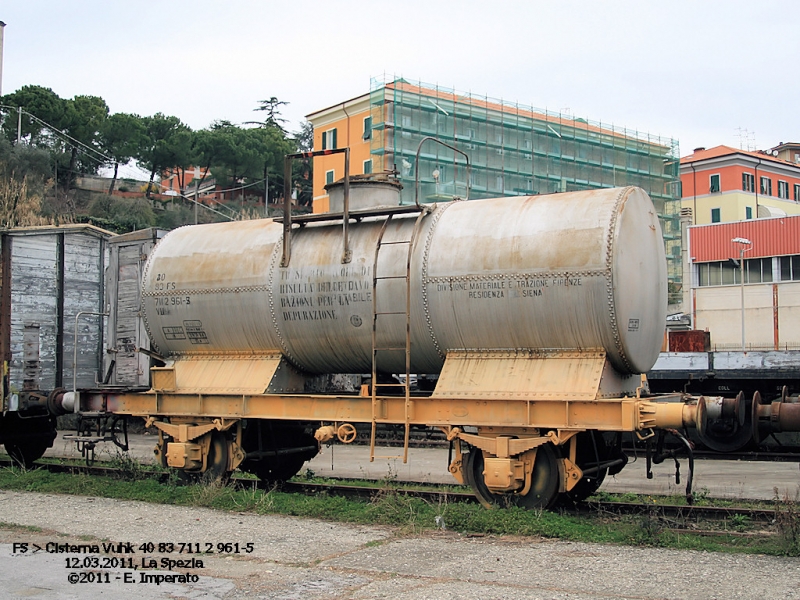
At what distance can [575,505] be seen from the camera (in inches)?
419

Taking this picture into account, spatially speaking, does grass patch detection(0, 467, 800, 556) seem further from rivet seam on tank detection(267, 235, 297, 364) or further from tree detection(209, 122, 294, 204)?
tree detection(209, 122, 294, 204)

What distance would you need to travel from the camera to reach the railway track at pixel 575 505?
9.94 m

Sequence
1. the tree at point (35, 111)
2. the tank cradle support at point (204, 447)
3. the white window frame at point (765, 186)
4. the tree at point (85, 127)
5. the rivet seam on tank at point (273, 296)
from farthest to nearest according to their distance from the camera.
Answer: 1. the white window frame at point (765, 186)
2. the tree at point (85, 127)
3. the tree at point (35, 111)
4. the tank cradle support at point (204, 447)
5. the rivet seam on tank at point (273, 296)

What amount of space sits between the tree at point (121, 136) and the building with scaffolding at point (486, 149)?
41.2ft

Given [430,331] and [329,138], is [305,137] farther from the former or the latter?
[430,331]

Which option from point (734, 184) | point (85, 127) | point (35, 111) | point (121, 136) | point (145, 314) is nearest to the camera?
point (145, 314)

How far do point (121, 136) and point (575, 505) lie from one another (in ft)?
180

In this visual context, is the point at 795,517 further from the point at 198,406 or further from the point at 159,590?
the point at 198,406

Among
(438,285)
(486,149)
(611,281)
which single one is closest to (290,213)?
(438,285)

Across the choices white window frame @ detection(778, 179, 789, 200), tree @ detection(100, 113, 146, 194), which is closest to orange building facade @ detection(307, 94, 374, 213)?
tree @ detection(100, 113, 146, 194)

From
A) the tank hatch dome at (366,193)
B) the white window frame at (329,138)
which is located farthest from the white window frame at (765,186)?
the tank hatch dome at (366,193)

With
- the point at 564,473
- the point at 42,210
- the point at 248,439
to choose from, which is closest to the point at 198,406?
the point at 248,439

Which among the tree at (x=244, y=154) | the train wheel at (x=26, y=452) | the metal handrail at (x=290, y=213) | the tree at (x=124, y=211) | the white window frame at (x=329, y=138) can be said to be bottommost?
the train wheel at (x=26, y=452)

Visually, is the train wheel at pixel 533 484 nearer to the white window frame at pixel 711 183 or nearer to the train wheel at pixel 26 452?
the train wheel at pixel 26 452
